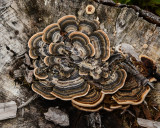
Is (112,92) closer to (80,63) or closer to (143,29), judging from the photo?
(80,63)

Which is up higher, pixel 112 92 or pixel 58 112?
pixel 112 92

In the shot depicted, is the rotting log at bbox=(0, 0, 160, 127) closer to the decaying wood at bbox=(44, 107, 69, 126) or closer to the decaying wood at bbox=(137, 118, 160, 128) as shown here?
the decaying wood at bbox=(137, 118, 160, 128)

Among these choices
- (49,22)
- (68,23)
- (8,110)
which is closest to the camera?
(8,110)

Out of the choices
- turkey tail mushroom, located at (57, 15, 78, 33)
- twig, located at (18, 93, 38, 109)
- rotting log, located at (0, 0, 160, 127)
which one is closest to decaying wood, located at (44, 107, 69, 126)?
twig, located at (18, 93, 38, 109)

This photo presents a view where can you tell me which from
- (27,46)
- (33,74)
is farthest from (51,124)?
(27,46)

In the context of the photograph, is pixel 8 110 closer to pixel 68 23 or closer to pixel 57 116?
pixel 57 116

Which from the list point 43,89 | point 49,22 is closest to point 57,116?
point 43,89
